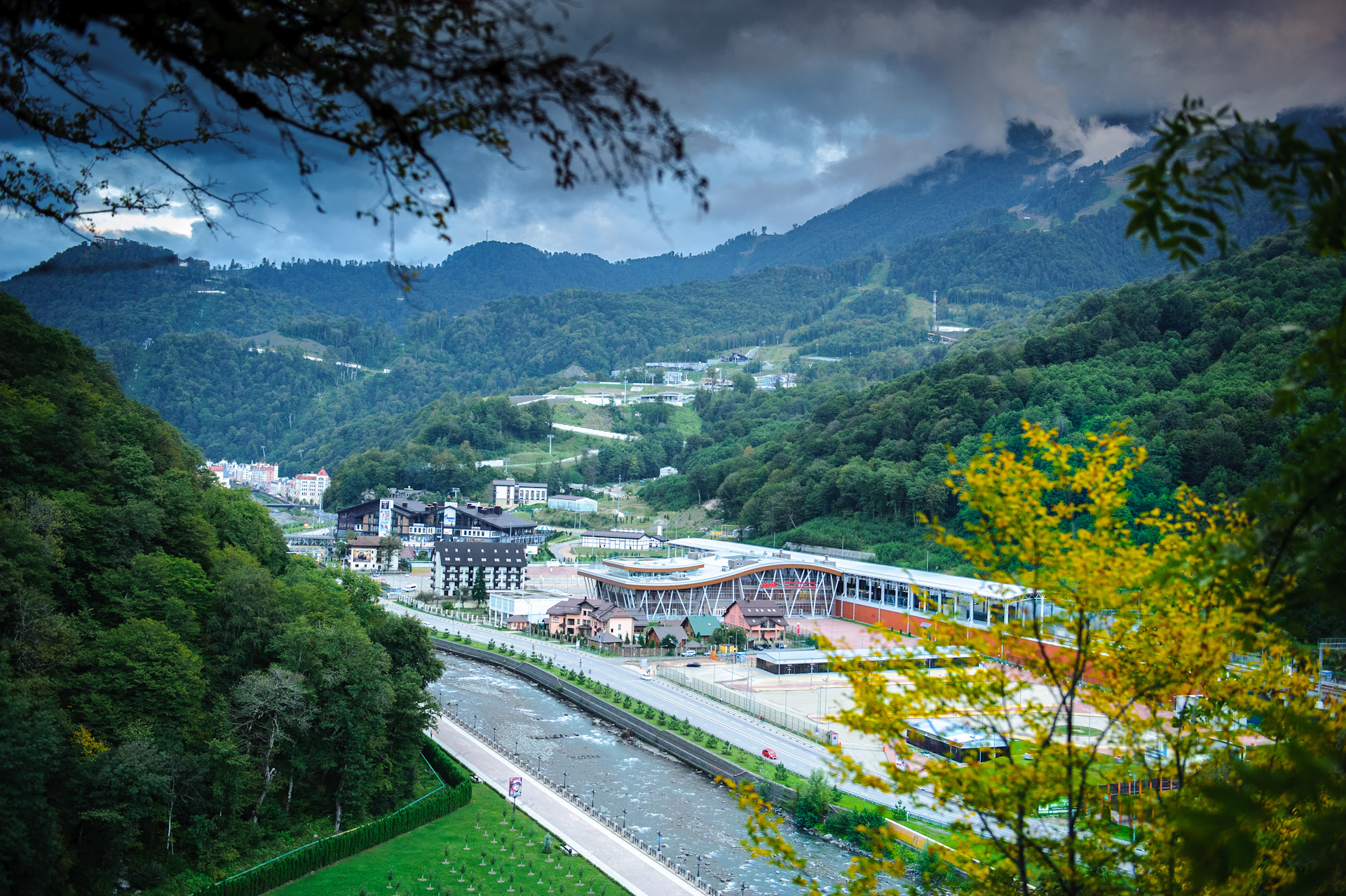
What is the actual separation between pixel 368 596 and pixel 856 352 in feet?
369

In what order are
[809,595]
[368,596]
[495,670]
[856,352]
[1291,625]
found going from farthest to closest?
1. [856,352]
2. [809,595]
3. [495,670]
4. [368,596]
5. [1291,625]

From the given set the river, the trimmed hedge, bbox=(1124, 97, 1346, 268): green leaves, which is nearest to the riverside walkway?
the river

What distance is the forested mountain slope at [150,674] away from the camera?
41.4ft

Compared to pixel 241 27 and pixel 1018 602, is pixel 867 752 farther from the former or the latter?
pixel 241 27

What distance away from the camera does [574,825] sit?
17.4 meters

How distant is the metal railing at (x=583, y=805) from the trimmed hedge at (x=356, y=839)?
1.76 meters

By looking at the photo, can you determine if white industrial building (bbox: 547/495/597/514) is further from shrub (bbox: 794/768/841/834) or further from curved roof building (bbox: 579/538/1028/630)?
shrub (bbox: 794/768/841/834)

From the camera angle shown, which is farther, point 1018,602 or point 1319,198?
point 1018,602

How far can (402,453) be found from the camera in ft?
256

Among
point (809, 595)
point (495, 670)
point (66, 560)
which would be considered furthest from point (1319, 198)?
point (809, 595)

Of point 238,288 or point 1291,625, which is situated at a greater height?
point 238,288

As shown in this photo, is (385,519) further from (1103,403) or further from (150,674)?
(150,674)

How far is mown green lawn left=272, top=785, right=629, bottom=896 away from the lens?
14391 mm

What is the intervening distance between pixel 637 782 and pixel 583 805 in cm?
252
